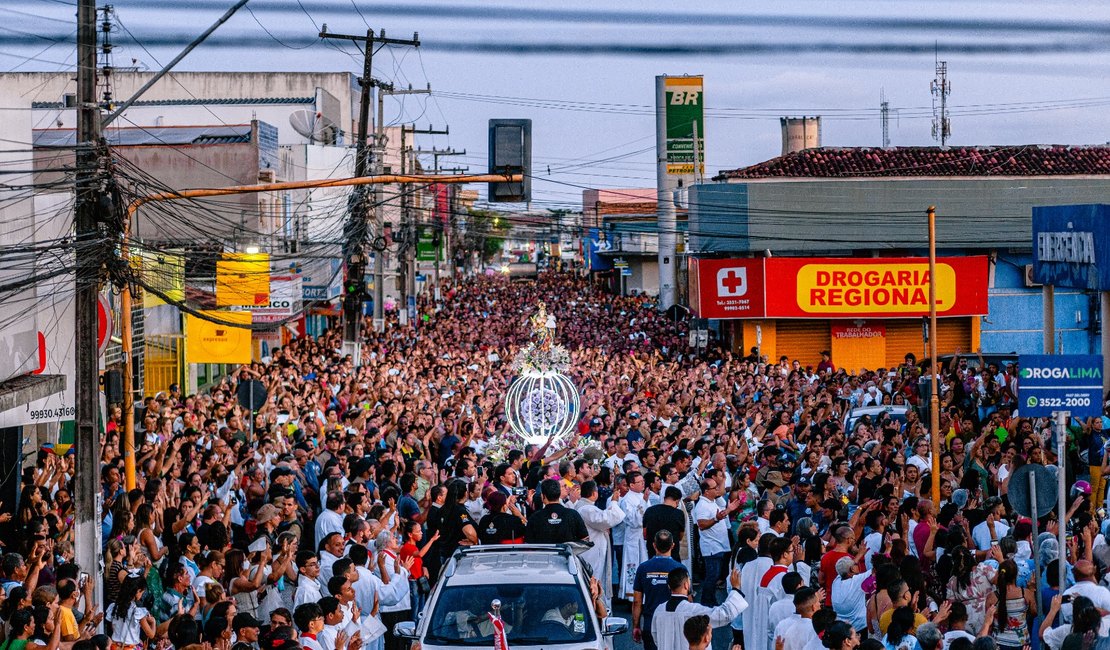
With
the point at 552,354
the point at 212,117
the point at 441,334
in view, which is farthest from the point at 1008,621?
the point at 212,117

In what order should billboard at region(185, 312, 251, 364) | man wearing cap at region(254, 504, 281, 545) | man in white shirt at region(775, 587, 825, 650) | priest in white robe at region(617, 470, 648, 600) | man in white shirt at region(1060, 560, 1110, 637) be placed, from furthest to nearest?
billboard at region(185, 312, 251, 364) → priest in white robe at region(617, 470, 648, 600) → man wearing cap at region(254, 504, 281, 545) → man in white shirt at region(1060, 560, 1110, 637) → man in white shirt at region(775, 587, 825, 650)

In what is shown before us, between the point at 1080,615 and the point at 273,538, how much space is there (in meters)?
6.41

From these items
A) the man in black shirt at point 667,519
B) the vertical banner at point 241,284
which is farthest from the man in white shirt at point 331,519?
the vertical banner at point 241,284

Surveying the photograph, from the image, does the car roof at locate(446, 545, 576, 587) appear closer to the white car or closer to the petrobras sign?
the white car

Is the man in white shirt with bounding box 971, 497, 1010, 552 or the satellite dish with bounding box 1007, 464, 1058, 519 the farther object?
the man in white shirt with bounding box 971, 497, 1010, 552

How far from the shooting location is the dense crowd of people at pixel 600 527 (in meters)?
9.95

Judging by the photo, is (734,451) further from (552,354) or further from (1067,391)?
(552,354)

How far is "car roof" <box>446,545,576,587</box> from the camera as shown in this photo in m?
10.3

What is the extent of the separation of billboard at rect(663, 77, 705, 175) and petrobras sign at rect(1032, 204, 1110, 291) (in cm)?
4113

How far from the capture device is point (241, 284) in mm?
28750

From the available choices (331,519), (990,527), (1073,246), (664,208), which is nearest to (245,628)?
(331,519)

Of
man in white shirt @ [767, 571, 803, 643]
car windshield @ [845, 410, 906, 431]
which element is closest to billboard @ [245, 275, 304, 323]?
car windshield @ [845, 410, 906, 431]

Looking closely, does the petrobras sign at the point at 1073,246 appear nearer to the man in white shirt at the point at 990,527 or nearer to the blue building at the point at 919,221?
the man in white shirt at the point at 990,527

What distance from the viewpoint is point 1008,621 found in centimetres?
1048
